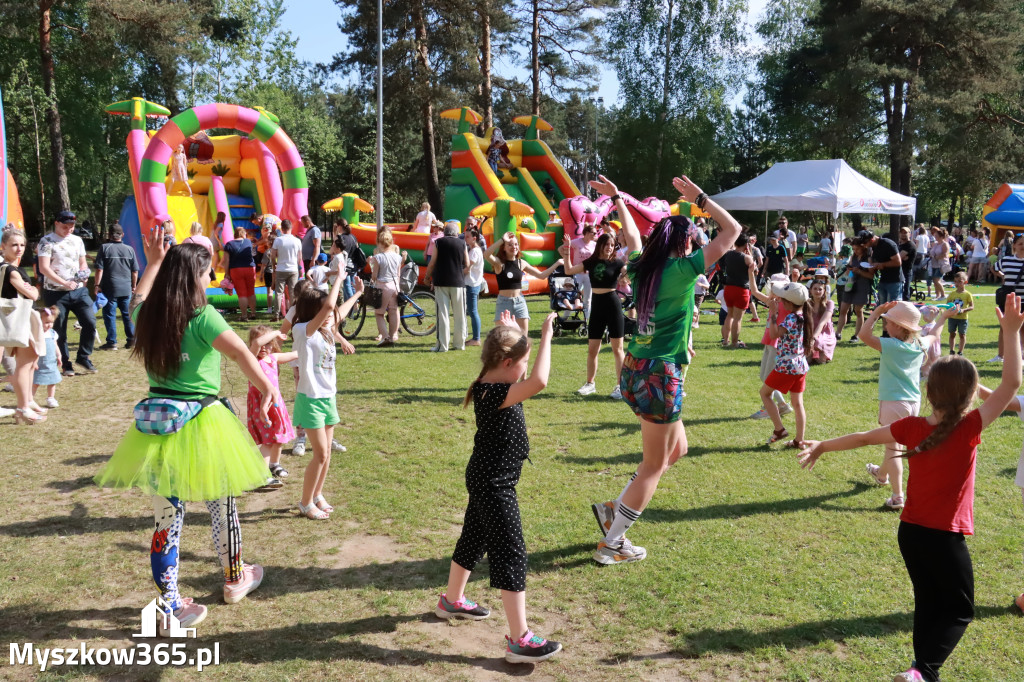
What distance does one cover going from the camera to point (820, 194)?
18.6m

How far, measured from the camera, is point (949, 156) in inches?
1240

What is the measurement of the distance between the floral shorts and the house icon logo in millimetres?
2599

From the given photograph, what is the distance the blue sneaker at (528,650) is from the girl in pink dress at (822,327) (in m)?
5.47

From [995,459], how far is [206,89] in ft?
146

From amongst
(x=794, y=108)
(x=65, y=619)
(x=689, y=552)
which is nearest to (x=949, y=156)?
(x=794, y=108)

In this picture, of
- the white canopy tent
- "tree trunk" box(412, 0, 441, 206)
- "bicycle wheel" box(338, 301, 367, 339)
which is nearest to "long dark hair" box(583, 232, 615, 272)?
"bicycle wheel" box(338, 301, 367, 339)

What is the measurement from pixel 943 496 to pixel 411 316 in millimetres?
10745

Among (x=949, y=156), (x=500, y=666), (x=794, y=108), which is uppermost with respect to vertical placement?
(x=794, y=108)

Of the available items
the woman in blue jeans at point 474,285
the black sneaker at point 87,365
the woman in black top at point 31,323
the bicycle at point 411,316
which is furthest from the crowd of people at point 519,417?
the bicycle at point 411,316

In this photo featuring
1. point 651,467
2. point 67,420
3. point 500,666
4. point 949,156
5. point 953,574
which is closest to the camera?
point 953,574

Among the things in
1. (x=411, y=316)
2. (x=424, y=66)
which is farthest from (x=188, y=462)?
(x=424, y=66)

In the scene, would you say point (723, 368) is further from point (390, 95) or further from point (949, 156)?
point (949, 156)

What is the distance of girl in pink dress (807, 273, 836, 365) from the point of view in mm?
8672

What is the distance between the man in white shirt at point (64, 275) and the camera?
30.2 ft
